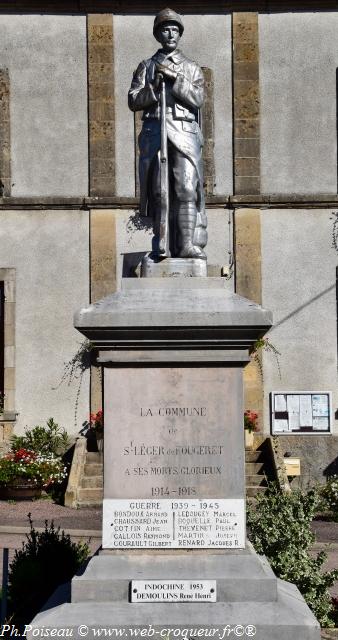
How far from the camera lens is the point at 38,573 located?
7.84 m

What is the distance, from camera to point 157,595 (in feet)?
21.3

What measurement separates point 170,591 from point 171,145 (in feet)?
10.2

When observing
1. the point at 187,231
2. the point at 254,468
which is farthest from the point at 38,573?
the point at 254,468

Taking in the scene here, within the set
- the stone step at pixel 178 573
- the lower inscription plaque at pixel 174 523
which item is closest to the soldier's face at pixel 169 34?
the lower inscription plaque at pixel 174 523

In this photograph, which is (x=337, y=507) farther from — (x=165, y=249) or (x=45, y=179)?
(x=165, y=249)

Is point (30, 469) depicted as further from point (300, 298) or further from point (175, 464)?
point (175, 464)

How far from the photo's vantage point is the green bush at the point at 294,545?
309 inches

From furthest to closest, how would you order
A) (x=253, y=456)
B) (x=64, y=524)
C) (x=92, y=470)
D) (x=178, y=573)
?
(x=253, y=456), (x=92, y=470), (x=64, y=524), (x=178, y=573)

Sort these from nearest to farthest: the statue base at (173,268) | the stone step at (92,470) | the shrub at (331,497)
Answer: the statue base at (173,268), the shrub at (331,497), the stone step at (92,470)

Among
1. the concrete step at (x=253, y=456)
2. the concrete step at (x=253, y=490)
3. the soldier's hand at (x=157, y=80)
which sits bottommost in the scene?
the concrete step at (x=253, y=490)

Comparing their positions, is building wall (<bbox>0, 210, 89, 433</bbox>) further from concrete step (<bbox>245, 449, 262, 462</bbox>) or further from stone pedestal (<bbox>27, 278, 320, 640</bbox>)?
stone pedestal (<bbox>27, 278, 320, 640</bbox>)

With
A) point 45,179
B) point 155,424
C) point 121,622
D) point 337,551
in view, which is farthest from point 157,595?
point 45,179

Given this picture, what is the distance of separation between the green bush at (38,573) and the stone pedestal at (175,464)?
1.25 metres

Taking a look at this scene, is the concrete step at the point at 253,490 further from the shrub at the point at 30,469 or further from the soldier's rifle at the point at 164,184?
the soldier's rifle at the point at 164,184
